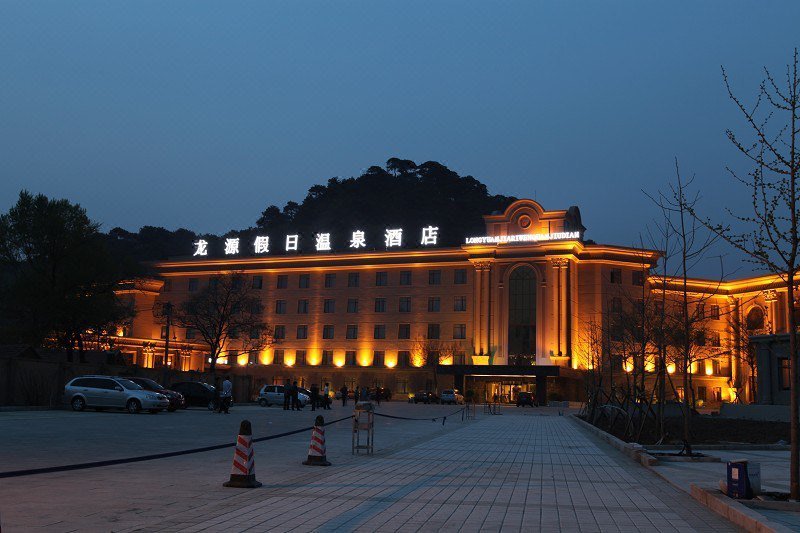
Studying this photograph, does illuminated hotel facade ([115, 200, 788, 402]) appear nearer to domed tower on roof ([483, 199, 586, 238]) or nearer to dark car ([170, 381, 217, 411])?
domed tower on roof ([483, 199, 586, 238])

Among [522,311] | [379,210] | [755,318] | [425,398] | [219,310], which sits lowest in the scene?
[425,398]

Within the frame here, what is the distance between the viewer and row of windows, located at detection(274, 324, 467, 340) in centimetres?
8581

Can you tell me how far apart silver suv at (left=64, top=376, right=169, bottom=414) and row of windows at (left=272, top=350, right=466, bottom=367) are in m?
52.0

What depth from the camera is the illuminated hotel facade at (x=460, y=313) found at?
81.7m

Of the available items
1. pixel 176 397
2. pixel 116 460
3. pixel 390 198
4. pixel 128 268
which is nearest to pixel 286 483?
pixel 116 460

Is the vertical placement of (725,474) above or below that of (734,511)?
below

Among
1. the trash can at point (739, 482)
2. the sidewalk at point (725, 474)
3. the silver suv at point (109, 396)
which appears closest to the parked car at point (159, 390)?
the silver suv at point (109, 396)

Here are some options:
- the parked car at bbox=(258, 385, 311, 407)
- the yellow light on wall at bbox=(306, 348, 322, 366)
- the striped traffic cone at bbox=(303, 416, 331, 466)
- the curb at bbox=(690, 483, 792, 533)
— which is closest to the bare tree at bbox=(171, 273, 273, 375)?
the yellow light on wall at bbox=(306, 348, 322, 366)

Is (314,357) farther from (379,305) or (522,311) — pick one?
(522,311)

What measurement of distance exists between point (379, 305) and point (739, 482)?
78.7 metres

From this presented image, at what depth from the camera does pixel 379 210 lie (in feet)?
448

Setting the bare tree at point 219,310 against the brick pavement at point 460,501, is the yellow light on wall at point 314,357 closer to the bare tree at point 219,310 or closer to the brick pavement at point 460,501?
the bare tree at point 219,310

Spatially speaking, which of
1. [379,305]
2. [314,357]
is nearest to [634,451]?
[379,305]

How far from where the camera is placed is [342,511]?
32.5ft
